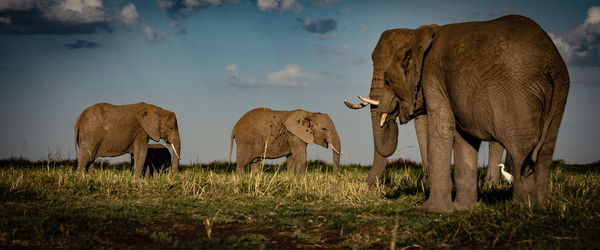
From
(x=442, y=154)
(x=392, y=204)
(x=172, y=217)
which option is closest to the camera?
(x=172, y=217)

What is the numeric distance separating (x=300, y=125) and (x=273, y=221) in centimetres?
985

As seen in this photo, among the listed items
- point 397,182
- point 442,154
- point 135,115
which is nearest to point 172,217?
point 442,154

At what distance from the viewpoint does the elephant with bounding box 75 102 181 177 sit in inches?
570

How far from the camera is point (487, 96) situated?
5.88 metres

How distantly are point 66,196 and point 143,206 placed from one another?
2.01m

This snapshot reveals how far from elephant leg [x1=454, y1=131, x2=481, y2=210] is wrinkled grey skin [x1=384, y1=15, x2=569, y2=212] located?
0.01m

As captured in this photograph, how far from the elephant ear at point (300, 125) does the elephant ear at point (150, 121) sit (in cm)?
399

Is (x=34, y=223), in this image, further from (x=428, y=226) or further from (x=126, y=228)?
(x=428, y=226)

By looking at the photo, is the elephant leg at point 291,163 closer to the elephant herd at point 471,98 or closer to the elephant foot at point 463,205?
the elephant herd at point 471,98

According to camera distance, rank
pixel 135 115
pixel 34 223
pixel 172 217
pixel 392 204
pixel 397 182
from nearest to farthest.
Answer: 1. pixel 34 223
2. pixel 172 217
3. pixel 392 204
4. pixel 397 182
5. pixel 135 115

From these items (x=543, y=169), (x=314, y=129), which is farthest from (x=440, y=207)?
(x=314, y=129)

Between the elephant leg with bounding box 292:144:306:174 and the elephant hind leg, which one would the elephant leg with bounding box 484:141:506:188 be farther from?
the elephant hind leg

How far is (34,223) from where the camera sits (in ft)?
17.5

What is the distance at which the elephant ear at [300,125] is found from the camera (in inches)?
611
